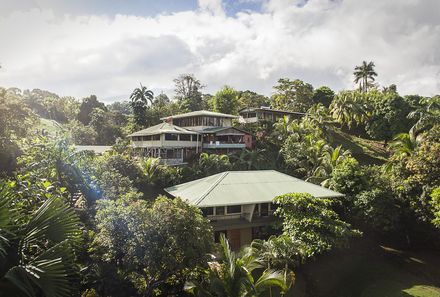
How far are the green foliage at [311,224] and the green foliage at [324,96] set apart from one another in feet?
180

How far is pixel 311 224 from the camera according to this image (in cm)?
1908

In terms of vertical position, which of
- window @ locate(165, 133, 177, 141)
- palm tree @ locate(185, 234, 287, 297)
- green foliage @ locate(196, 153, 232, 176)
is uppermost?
window @ locate(165, 133, 177, 141)

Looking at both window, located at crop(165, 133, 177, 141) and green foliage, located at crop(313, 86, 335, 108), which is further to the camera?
green foliage, located at crop(313, 86, 335, 108)

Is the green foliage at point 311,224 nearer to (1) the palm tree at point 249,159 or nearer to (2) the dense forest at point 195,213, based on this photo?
(2) the dense forest at point 195,213

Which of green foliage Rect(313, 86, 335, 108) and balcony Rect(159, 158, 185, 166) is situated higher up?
green foliage Rect(313, 86, 335, 108)

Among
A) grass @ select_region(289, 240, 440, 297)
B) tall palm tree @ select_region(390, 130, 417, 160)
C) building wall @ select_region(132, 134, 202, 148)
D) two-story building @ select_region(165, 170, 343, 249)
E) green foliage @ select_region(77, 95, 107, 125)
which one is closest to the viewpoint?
grass @ select_region(289, 240, 440, 297)

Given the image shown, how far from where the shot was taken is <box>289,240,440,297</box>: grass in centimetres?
1864

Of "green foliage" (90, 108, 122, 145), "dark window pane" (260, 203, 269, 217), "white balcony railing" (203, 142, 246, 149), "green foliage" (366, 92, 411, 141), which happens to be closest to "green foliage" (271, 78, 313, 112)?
"green foliage" (366, 92, 411, 141)

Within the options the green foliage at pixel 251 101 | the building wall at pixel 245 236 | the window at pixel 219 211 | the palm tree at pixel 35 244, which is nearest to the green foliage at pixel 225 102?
the green foliage at pixel 251 101

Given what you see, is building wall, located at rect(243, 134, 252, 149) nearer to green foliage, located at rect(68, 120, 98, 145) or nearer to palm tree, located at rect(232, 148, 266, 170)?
palm tree, located at rect(232, 148, 266, 170)

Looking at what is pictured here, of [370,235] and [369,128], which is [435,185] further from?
[369,128]

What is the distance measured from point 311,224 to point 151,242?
1081 centimetres

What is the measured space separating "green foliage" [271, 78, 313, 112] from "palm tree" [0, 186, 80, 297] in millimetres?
62856

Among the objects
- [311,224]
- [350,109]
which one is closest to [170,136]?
[311,224]
